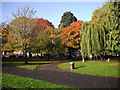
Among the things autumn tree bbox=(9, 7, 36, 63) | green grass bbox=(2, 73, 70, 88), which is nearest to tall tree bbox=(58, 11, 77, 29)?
autumn tree bbox=(9, 7, 36, 63)

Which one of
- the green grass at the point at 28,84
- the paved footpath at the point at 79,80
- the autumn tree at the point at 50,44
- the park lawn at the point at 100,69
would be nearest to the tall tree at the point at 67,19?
the autumn tree at the point at 50,44

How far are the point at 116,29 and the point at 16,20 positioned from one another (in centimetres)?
1565

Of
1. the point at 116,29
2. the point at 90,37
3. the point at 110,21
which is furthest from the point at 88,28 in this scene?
the point at 116,29

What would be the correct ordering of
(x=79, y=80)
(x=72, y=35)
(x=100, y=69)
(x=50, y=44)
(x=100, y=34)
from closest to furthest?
(x=79, y=80) → (x=100, y=69) → (x=100, y=34) → (x=72, y=35) → (x=50, y=44)

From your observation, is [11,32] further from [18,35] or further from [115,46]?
[115,46]

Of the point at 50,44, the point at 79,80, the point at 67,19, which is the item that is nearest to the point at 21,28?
the point at 50,44

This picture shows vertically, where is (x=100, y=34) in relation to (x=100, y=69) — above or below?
above

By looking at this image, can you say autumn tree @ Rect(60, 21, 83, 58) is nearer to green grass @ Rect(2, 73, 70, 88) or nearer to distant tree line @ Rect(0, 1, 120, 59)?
distant tree line @ Rect(0, 1, 120, 59)

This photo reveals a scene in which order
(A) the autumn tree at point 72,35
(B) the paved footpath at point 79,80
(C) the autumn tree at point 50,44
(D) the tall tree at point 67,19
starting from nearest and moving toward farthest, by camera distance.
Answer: (B) the paved footpath at point 79,80 < (A) the autumn tree at point 72,35 < (C) the autumn tree at point 50,44 < (D) the tall tree at point 67,19

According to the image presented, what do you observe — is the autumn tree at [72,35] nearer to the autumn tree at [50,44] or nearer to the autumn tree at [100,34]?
the autumn tree at [50,44]

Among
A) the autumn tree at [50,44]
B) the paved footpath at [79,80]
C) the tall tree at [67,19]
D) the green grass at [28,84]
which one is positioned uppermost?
the tall tree at [67,19]

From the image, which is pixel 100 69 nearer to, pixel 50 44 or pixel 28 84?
pixel 28 84

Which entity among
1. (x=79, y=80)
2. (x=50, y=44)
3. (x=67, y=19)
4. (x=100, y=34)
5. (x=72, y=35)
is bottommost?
(x=79, y=80)

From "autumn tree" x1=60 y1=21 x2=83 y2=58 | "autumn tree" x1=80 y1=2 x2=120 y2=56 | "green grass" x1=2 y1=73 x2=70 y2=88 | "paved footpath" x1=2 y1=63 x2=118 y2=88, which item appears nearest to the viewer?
"green grass" x1=2 y1=73 x2=70 y2=88
